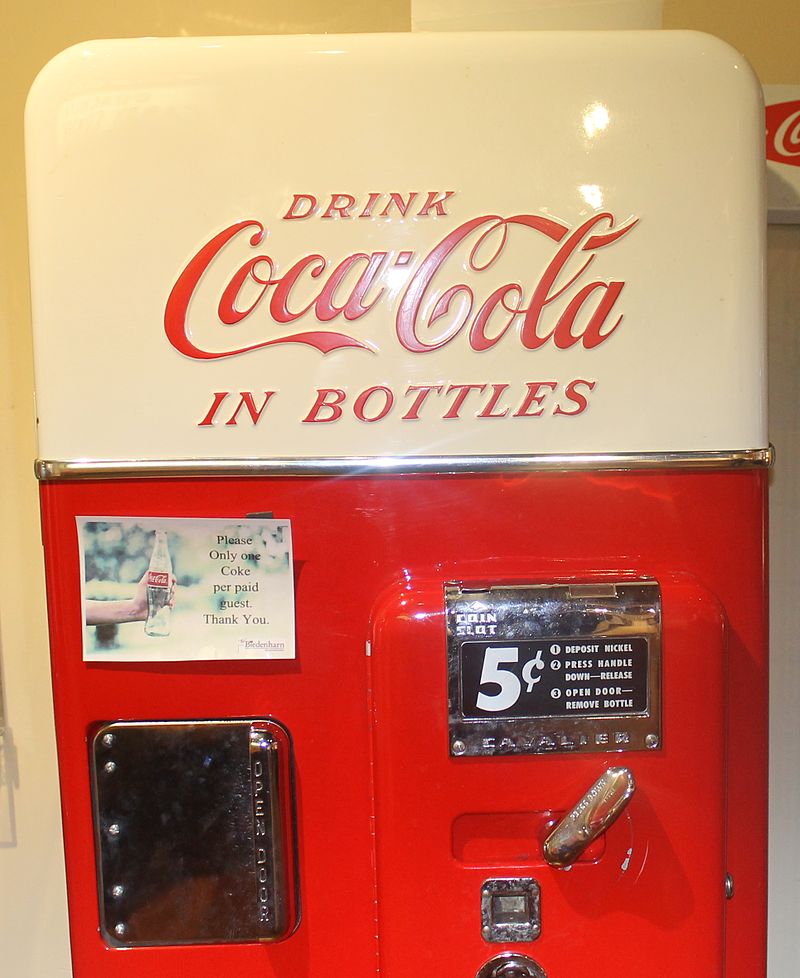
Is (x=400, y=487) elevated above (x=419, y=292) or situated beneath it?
situated beneath

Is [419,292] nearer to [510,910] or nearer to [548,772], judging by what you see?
[548,772]

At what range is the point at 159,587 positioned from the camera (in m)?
1.05

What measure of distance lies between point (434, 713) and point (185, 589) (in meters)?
0.36

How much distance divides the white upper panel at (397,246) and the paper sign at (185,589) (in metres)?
0.10

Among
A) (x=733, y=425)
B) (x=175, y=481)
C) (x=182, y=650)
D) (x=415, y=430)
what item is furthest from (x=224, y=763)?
(x=733, y=425)

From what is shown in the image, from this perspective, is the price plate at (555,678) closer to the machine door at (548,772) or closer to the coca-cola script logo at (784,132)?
the machine door at (548,772)

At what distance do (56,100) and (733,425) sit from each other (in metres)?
0.95

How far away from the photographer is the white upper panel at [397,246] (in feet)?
3.30

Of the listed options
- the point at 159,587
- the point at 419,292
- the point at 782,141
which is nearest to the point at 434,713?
the point at 159,587

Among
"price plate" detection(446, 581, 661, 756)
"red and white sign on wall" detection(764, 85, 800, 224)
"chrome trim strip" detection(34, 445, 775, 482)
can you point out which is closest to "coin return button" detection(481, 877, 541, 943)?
"price plate" detection(446, 581, 661, 756)

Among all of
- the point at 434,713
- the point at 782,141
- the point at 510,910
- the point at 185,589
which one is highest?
the point at 782,141

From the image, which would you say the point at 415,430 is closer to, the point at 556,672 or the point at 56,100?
the point at 556,672

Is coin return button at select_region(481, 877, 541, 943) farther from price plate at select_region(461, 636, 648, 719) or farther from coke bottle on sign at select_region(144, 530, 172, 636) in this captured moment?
coke bottle on sign at select_region(144, 530, 172, 636)

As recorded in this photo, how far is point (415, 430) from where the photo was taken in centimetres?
104
